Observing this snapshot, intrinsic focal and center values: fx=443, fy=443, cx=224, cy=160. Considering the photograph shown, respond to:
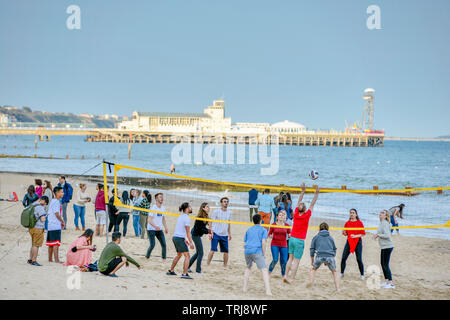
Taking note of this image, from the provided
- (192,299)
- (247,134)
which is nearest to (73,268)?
(192,299)

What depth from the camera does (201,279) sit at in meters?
8.41

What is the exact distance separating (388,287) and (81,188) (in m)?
7.98

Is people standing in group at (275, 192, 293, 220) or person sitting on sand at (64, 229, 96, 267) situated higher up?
people standing in group at (275, 192, 293, 220)

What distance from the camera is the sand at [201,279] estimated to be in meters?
7.01

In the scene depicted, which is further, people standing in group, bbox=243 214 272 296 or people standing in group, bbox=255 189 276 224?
people standing in group, bbox=255 189 276 224

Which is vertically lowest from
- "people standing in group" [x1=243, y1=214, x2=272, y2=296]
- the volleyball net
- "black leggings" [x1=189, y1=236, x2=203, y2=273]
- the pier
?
the volleyball net

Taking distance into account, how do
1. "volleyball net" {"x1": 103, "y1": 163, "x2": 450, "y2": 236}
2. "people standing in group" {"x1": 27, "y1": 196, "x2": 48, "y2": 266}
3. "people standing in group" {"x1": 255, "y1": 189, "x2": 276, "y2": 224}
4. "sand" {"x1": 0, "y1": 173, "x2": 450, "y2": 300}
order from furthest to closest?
"volleyball net" {"x1": 103, "y1": 163, "x2": 450, "y2": 236}
"people standing in group" {"x1": 255, "y1": 189, "x2": 276, "y2": 224}
"people standing in group" {"x1": 27, "y1": 196, "x2": 48, "y2": 266}
"sand" {"x1": 0, "y1": 173, "x2": 450, "y2": 300}

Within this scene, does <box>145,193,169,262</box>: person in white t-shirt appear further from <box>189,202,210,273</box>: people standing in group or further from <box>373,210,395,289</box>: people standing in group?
<box>373,210,395,289</box>: people standing in group

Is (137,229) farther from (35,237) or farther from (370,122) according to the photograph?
(370,122)

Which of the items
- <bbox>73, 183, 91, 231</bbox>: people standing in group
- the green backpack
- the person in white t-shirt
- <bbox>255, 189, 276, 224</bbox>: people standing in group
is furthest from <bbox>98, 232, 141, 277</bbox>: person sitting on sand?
<bbox>255, 189, 276, 224</bbox>: people standing in group

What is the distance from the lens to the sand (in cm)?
701

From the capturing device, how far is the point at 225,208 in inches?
364

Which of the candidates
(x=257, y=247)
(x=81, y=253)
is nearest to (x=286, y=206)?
(x=257, y=247)

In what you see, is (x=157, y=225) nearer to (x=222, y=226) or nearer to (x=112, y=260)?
(x=222, y=226)
